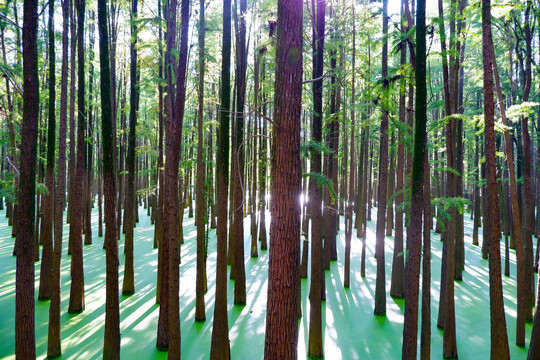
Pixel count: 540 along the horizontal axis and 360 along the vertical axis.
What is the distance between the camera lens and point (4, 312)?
9281 millimetres

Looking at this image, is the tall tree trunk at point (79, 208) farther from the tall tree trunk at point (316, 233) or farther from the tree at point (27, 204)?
the tall tree trunk at point (316, 233)

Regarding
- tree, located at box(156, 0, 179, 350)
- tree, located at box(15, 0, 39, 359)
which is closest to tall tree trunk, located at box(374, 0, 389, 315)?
tree, located at box(156, 0, 179, 350)

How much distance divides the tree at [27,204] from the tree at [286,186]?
4072 mm

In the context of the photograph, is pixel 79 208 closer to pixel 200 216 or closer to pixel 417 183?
pixel 200 216

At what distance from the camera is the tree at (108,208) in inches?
239

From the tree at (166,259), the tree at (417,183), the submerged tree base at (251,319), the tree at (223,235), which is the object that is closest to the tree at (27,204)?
the tree at (166,259)

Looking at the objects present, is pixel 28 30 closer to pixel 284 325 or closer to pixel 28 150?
pixel 28 150

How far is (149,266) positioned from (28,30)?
1096 centimetres

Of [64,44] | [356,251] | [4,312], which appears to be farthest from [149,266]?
[356,251]

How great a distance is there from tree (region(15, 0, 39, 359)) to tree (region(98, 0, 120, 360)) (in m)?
1.11

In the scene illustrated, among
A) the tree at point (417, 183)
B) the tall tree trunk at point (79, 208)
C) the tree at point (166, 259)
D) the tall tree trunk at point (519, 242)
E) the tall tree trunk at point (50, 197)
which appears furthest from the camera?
the tall tree trunk at point (50, 197)

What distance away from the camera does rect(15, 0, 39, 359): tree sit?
5098mm

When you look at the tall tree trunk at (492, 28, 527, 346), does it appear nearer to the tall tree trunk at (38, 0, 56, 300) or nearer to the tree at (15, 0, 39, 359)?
the tree at (15, 0, 39, 359)

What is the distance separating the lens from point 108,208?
621 cm
